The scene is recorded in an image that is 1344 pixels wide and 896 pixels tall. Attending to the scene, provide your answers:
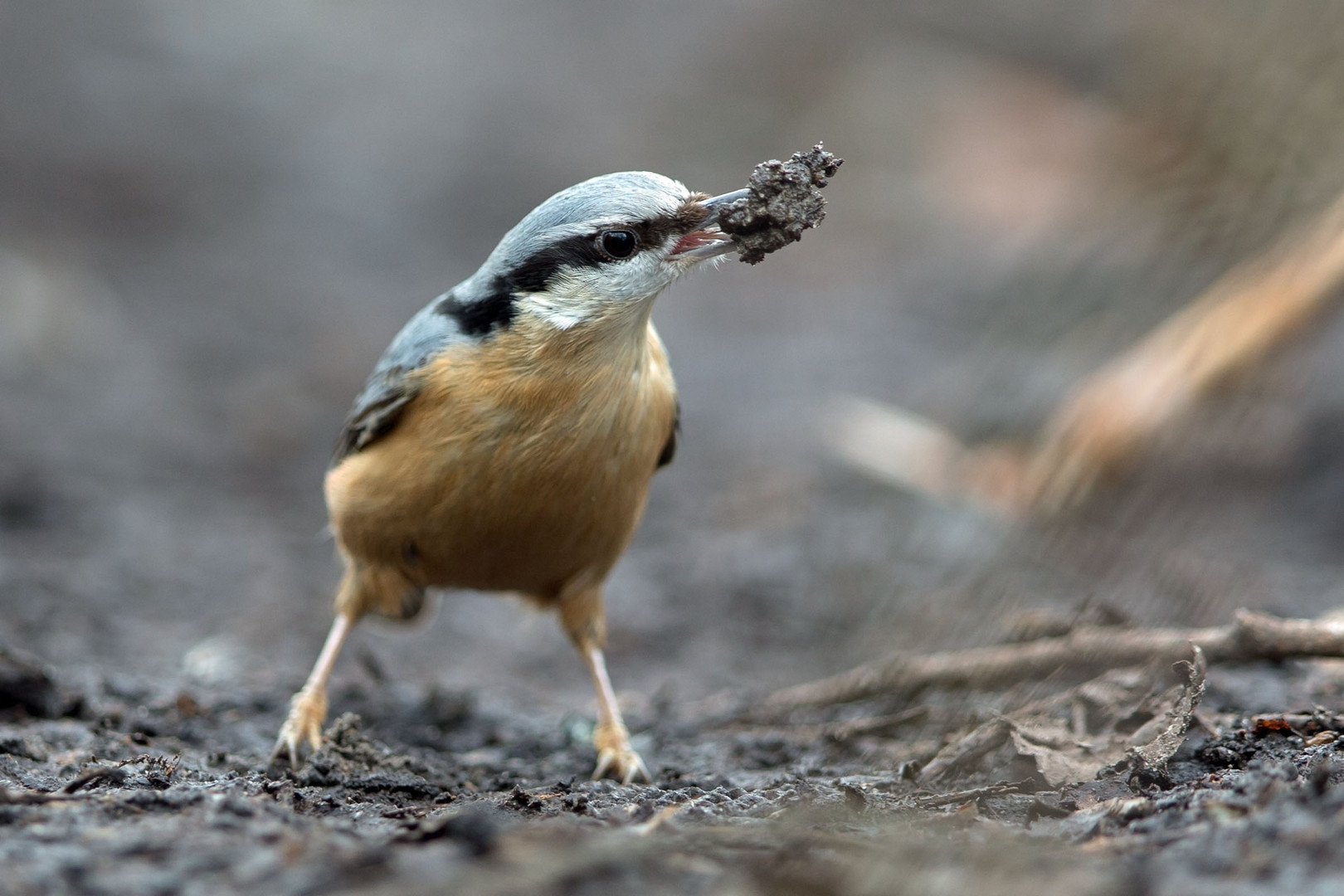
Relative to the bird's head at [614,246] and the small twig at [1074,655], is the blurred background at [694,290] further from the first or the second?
the bird's head at [614,246]

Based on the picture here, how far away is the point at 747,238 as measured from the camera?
4945 mm

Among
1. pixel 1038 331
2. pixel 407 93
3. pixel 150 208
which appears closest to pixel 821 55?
pixel 407 93

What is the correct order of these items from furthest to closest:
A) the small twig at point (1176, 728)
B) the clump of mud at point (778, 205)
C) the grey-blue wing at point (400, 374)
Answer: the grey-blue wing at point (400, 374) → the clump of mud at point (778, 205) → the small twig at point (1176, 728)

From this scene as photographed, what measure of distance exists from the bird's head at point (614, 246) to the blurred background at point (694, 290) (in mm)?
1868

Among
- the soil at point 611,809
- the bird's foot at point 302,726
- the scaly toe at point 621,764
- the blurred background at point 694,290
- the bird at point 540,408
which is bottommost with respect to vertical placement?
the soil at point 611,809

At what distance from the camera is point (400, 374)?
5.66 metres

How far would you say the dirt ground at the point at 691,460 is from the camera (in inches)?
141

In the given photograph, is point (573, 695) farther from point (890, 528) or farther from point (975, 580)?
point (975, 580)

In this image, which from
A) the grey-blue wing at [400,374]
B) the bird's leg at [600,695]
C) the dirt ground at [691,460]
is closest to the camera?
the dirt ground at [691,460]

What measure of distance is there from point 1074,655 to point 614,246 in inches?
93.7

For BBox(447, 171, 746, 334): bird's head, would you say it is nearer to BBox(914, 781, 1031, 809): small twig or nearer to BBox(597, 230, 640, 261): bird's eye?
BBox(597, 230, 640, 261): bird's eye

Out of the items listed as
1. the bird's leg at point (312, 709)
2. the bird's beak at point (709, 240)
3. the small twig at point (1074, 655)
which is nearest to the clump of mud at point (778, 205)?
the bird's beak at point (709, 240)

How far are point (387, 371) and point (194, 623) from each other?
3.39m

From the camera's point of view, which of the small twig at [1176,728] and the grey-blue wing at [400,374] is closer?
the small twig at [1176,728]
